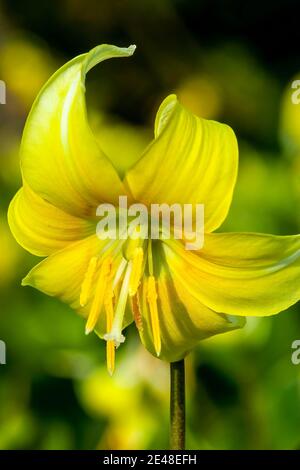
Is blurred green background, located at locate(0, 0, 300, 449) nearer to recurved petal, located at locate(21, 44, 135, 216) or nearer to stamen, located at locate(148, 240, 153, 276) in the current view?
stamen, located at locate(148, 240, 153, 276)

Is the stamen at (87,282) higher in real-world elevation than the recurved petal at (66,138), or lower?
lower

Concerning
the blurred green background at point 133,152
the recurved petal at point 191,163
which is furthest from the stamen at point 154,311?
the blurred green background at point 133,152

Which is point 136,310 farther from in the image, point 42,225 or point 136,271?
point 42,225

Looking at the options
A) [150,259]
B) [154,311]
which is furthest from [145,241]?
[154,311]

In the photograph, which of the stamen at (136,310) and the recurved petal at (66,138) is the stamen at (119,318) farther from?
the recurved petal at (66,138)

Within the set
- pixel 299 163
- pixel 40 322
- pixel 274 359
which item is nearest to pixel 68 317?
pixel 40 322

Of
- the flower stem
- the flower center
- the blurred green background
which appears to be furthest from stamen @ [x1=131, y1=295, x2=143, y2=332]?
the blurred green background

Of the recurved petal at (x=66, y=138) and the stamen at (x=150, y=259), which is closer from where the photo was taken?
the recurved petal at (x=66, y=138)
